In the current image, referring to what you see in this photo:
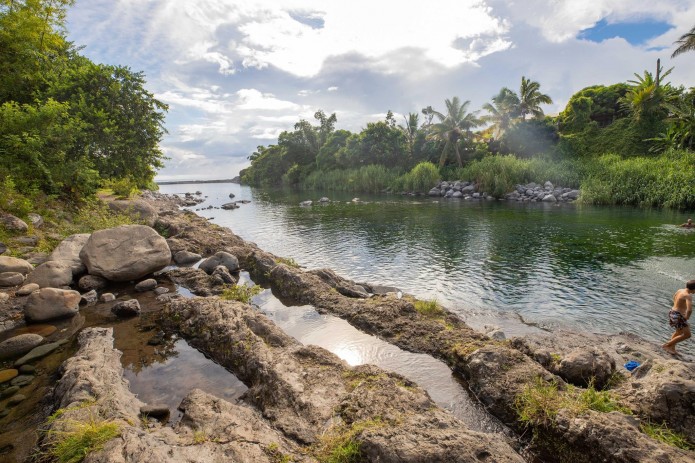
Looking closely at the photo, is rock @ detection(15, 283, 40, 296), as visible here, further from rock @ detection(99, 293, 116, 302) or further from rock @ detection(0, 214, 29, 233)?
rock @ detection(0, 214, 29, 233)

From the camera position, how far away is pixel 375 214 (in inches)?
1683

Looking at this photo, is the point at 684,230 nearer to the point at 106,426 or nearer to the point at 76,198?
the point at 106,426

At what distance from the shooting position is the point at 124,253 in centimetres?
1577

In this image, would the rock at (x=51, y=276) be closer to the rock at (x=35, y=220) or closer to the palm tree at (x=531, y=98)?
the rock at (x=35, y=220)

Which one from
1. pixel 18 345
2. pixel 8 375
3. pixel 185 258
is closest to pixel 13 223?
pixel 185 258

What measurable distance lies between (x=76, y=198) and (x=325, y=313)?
21.2 m

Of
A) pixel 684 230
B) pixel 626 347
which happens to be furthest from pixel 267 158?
pixel 626 347

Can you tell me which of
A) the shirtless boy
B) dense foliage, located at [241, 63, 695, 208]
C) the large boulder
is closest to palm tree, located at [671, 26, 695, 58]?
dense foliage, located at [241, 63, 695, 208]

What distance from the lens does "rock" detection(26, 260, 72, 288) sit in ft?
45.4

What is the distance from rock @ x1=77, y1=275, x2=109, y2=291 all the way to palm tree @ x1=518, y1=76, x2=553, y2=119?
7012 cm

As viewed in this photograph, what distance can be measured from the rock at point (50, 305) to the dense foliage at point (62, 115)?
11.9 metres

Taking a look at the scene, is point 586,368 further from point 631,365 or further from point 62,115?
point 62,115

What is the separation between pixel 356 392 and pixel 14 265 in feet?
50.7

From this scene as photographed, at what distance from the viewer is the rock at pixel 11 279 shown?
13383mm
